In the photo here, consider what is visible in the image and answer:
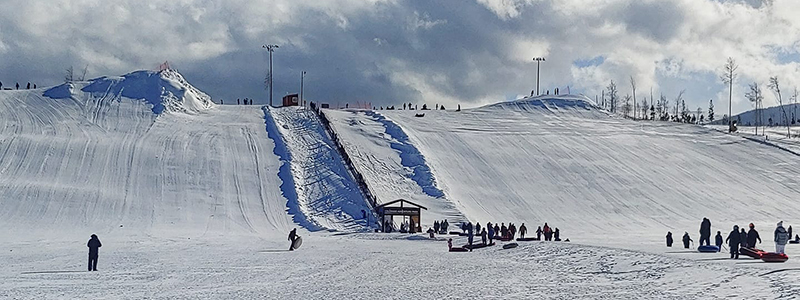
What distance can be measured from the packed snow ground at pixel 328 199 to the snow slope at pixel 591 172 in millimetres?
228

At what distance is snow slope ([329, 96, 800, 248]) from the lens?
160 feet

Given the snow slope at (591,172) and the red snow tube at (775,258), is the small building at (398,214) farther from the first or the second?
the red snow tube at (775,258)

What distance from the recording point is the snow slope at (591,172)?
160ft

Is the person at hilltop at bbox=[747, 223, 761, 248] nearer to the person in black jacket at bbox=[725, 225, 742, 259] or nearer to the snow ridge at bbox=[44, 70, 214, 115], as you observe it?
the person in black jacket at bbox=[725, 225, 742, 259]

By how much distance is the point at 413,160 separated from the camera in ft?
190

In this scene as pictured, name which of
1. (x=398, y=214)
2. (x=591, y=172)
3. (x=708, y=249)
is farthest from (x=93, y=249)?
(x=591, y=172)

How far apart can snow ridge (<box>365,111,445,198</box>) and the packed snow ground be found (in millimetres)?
164

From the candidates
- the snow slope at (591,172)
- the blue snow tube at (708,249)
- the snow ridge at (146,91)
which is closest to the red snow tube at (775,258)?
the blue snow tube at (708,249)

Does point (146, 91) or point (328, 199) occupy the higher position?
point (146, 91)

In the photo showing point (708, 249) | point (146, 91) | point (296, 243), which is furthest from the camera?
point (146, 91)

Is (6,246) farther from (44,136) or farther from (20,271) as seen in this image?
(44,136)

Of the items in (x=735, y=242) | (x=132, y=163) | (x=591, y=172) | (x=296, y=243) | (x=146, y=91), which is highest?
(x=146, y=91)

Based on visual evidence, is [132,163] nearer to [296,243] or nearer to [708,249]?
[296,243]

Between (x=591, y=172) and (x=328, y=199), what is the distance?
18648 mm
